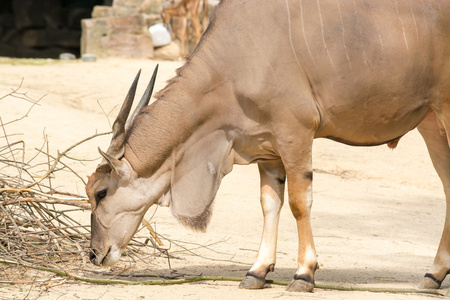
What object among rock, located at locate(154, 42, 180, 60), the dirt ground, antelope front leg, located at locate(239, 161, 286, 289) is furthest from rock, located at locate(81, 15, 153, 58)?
antelope front leg, located at locate(239, 161, 286, 289)

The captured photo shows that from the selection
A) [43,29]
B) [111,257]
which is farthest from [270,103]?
[43,29]

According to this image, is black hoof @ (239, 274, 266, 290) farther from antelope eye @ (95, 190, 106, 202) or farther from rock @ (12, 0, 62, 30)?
rock @ (12, 0, 62, 30)

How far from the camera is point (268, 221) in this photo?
5.30 meters

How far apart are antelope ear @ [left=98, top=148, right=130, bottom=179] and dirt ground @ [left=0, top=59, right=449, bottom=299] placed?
0.64 metres

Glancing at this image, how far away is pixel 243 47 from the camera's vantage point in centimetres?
490

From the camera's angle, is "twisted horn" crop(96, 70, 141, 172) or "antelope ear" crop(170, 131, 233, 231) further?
"antelope ear" crop(170, 131, 233, 231)

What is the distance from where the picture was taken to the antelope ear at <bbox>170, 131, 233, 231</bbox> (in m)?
4.94

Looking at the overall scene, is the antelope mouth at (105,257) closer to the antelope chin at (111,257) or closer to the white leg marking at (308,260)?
the antelope chin at (111,257)

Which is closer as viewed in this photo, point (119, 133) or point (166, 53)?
point (119, 133)

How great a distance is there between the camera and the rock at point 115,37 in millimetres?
16094

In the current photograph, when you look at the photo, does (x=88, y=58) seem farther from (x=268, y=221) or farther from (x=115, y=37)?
(x=268, y=221)

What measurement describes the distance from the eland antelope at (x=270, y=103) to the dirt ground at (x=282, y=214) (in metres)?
0.50

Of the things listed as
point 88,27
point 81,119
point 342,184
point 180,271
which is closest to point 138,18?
point 88,27

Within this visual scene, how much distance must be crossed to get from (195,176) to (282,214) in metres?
2.95
